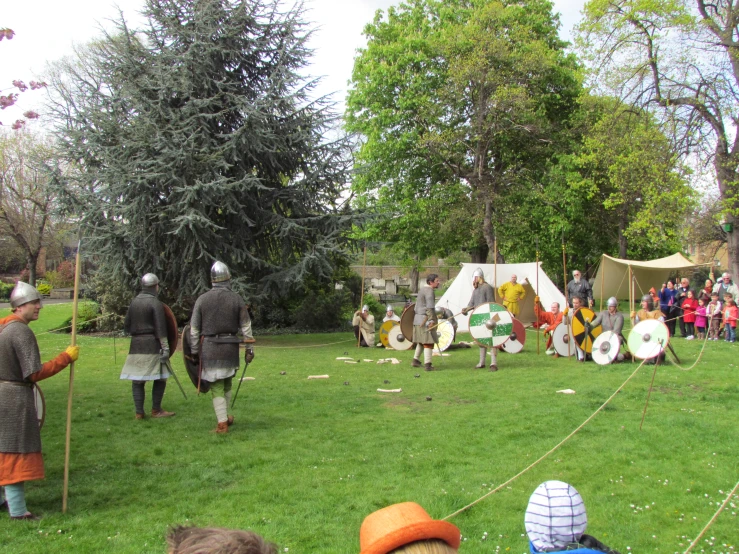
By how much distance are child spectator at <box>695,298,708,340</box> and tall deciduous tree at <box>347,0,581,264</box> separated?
26.8 ft

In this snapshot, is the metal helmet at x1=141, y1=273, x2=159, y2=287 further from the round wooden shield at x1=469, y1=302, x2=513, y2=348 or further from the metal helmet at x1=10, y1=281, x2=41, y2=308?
the round wooden shield at x1=469, y1=302, x2=513, y2=348

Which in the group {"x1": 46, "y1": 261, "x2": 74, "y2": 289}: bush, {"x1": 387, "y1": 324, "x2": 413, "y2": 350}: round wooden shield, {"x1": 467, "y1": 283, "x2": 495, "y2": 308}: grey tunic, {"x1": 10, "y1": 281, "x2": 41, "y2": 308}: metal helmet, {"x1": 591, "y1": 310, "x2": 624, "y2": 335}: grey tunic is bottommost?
{"x1": 387, "y1": 324, "x2": 413, "y2": 350}: round wooden shield

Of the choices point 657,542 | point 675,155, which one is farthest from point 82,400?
point 675,155

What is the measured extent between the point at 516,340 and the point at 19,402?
1065 centimetres

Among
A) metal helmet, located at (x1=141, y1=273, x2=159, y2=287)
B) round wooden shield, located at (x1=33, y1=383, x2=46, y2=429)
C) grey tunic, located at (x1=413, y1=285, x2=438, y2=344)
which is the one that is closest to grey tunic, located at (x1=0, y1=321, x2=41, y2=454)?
round wooden shield, located at (x1=33, y1=383, x2=46, y2=429)

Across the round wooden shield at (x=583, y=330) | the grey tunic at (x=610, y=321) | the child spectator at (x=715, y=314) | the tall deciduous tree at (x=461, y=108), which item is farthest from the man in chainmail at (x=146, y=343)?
the tall deciduous tree at (x=461, y=108)

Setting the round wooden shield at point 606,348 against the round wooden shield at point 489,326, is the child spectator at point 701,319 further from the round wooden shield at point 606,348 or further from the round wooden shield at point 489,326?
the round wooden shield at point 489,326

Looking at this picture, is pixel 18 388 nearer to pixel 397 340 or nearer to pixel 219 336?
pixel 219 336

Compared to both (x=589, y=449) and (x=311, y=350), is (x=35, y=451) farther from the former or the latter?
(x=311, y=350)

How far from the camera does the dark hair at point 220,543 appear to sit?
1.53m

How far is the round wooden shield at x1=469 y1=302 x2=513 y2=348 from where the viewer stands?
1163 cm

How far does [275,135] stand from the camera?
17.9 m

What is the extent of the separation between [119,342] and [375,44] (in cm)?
1612

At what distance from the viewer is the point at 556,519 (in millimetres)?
2441
